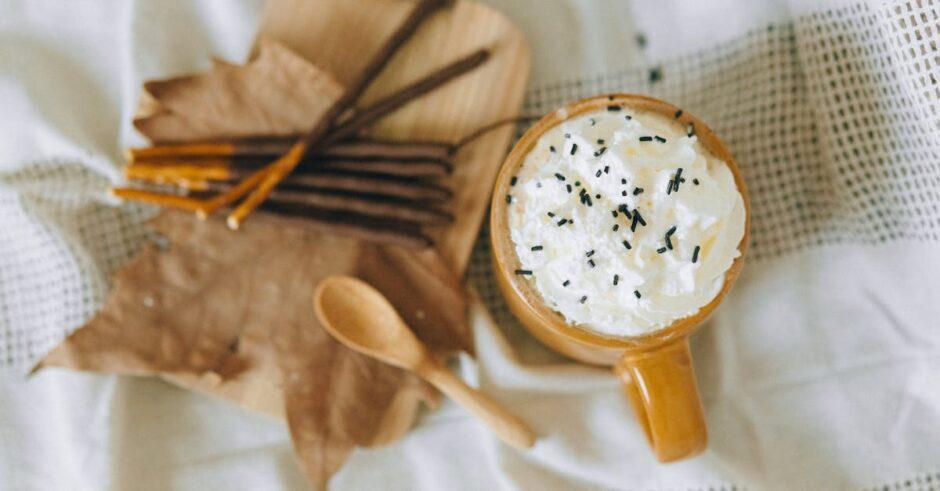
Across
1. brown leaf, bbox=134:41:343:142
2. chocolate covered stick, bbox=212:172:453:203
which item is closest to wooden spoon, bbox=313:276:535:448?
chocolate covered stick, bbox=212:172:453:203

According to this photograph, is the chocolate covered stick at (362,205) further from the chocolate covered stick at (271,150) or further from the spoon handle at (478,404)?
the spoon handle at (478,404)

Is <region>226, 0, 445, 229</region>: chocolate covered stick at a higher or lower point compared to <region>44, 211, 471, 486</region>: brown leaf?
higher

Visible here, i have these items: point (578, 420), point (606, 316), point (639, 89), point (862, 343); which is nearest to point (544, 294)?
point (606, 316)

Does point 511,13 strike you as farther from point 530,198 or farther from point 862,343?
point 862,343

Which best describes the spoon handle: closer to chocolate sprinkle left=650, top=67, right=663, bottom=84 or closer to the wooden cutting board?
the wooden cutting board

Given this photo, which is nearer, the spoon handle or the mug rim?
the mug rim

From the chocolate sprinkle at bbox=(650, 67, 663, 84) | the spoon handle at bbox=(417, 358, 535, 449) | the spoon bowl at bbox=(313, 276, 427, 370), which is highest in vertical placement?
the chocolate sprinkle at bbox=(650, 67, 663, 84)

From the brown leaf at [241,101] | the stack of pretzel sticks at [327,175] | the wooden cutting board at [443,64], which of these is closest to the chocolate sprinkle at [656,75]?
the wooden cutting board at [443,64]

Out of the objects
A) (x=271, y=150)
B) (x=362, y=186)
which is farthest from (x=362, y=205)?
(x=271, y=150)
